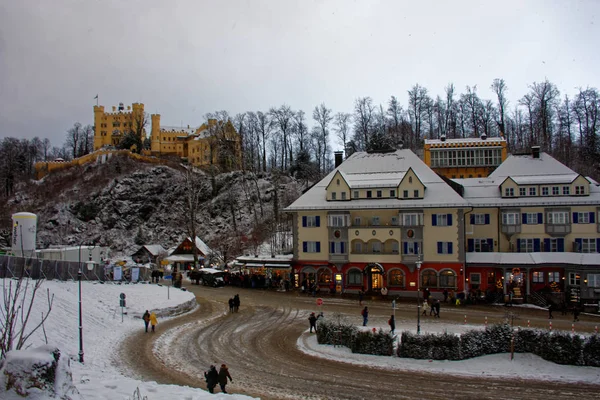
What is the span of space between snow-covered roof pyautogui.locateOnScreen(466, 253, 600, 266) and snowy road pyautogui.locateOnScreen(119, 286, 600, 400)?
29.6 feet

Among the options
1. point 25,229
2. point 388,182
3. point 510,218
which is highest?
point 388,182

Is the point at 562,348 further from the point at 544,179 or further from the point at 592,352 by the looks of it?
the point at 544,179

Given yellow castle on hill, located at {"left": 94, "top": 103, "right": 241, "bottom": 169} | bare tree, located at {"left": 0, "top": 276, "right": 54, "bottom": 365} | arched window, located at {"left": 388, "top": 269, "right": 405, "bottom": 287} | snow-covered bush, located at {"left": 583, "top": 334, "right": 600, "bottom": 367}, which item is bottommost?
snow-covered bush, located at {"left": 583, "top": 334, "right": 600, "bottom": 367}

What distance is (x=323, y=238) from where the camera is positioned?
4781cm

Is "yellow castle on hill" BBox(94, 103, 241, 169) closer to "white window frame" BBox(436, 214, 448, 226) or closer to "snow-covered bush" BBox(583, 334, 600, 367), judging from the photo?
"white window frame" BBox(436, 214, 448, 226)

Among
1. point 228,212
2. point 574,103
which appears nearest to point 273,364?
point 228,212

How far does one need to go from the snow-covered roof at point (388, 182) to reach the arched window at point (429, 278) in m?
6.17

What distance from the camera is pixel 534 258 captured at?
139ft

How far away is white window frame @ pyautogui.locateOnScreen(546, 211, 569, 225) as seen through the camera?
44125mm

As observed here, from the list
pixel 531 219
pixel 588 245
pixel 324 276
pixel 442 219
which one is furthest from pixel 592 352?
pixel 324 276

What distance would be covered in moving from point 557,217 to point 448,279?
11544mm

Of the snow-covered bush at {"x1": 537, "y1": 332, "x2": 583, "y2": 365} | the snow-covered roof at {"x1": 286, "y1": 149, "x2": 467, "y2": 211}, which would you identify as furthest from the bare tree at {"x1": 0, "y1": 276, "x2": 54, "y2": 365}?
the snow-covered roof at {"x1": 286, "y1": 149, "x2": 467, "y2": 211}

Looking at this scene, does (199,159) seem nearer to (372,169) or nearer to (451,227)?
(372,169)

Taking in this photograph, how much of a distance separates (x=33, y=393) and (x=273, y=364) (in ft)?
47.2
